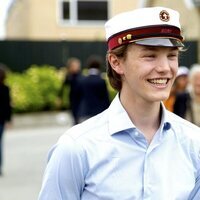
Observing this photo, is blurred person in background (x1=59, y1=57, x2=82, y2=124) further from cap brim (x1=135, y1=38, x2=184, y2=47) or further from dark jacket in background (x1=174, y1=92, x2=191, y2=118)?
cap brim (x1=135, y1=38, x2=184, y2=47)

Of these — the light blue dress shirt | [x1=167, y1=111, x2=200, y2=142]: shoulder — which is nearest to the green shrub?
[x1=167, y1=111, x2=200, y2=142]: shoulder

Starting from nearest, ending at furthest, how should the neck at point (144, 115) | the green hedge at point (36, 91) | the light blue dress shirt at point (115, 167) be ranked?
the light blue dress shirt at point (115, 167)
the neck at point (144, 115)
the green hedge at point (36, 91)

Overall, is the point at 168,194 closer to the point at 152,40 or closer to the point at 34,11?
the point at 152,40

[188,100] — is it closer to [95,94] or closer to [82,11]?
[95,94]

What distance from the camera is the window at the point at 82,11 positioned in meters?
29.6

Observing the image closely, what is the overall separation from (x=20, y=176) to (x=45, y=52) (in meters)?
13.1

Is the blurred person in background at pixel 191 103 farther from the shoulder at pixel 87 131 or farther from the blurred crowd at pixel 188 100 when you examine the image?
the shoulder at pixel 87 131

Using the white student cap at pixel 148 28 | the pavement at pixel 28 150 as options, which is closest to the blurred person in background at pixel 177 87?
the pavement at pixel 28 150

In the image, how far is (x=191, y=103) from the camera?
7.12 meters

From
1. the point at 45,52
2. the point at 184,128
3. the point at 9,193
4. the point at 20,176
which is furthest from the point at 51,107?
the point at 184,128

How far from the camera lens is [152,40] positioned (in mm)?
2465

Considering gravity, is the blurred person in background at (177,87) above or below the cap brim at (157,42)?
below

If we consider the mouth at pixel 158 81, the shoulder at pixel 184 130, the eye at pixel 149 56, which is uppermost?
the eye at pixel 149 56

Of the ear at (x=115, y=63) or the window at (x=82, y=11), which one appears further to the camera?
the window at (x=82, y=11)
